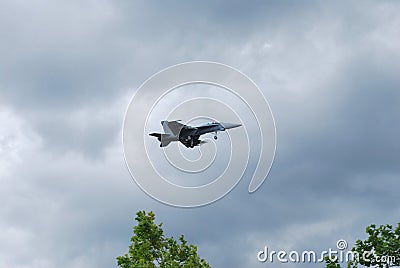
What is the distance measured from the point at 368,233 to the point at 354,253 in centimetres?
166

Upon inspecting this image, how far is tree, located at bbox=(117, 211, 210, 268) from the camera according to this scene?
51.9 metres

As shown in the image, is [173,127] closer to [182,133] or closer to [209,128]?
[182,133]

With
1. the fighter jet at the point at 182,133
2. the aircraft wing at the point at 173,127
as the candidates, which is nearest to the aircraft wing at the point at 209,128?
the fighter jet at the point at 182,133

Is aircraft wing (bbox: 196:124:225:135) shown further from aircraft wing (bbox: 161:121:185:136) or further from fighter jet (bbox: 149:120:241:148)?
aircraft wing (bbox: 161:121:185:136)

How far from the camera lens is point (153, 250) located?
5391cm

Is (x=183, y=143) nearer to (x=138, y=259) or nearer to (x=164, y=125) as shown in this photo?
(x=164, y=125)

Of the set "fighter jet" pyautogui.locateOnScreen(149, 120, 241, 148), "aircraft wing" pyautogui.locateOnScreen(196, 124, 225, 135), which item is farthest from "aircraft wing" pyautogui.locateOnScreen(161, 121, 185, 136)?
"aircraft wing" pyautogui.locateOnScreen(196, 124, 225, 135)

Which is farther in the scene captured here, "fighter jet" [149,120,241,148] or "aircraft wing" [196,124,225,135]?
"aircraft wing" [196,124,225,135]

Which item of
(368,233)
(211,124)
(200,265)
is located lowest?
(200,265)

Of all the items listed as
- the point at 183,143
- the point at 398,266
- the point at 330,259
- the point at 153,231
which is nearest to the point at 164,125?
the point at 183,143

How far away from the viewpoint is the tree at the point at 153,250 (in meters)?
51.9

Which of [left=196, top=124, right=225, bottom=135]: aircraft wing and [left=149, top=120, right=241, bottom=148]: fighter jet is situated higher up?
[left=196, top=124, right=225, bottom=135]: aircraft wing

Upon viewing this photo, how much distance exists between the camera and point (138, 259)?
5244cm

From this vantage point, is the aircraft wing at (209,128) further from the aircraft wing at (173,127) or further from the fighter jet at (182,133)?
the aircraft wing at (173,127)
